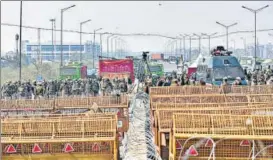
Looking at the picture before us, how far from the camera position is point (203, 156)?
9211mm

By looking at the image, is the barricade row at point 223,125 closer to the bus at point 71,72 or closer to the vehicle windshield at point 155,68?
the bus at point 71,72

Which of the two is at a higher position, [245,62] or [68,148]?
[245,62]

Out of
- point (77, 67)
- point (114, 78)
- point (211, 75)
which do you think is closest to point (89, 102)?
point (211, 75)

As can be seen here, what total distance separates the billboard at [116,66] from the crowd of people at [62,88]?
1597mm

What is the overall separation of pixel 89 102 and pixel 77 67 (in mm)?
28955

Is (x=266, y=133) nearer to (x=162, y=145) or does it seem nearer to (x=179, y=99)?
(x=162, y=145)

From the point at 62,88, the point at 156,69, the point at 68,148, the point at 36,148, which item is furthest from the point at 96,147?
the point at 156,69

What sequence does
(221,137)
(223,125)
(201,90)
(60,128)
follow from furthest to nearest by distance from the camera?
(201,90), (60,128), (223,125), (221,137)

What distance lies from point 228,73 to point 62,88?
9.15 metres

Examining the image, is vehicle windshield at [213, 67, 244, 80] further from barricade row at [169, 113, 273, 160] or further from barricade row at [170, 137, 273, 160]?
barricade row at [170, 137, 273, 160]

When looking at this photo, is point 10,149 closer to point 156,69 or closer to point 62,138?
point 62,138

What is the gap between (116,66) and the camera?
118 feet

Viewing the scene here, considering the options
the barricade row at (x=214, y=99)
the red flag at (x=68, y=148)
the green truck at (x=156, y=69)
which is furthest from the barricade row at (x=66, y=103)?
the green truck at (x=156, y=69)

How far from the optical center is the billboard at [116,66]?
3553cm
